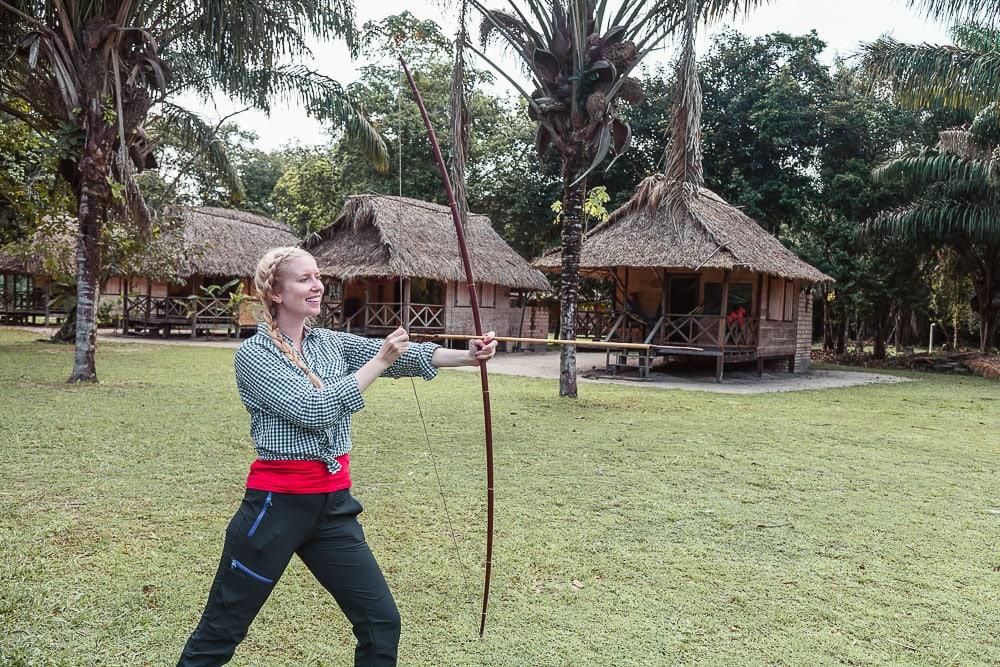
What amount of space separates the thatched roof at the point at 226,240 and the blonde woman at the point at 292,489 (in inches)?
856

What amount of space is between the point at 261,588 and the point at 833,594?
2875 millimetres

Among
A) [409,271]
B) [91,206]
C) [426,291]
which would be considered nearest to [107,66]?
[91,206]

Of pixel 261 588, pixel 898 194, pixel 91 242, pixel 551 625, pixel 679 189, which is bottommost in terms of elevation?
pixel 551 625

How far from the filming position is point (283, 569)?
2328 mm

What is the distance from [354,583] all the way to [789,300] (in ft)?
57.9

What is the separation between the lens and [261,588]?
90.6 inches

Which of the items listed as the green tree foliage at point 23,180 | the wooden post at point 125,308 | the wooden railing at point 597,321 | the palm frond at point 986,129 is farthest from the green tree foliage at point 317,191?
the palm frond at point 986,129

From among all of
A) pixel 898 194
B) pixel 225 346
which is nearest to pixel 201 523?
pixel 225 346

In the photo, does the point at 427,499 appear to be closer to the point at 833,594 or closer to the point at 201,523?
the point at 201,523

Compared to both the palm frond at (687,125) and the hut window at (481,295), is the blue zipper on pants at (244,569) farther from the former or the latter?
the hut window at (481,295)

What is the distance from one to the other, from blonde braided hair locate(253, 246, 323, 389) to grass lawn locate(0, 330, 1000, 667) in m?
1.36

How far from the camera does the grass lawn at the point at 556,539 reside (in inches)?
129

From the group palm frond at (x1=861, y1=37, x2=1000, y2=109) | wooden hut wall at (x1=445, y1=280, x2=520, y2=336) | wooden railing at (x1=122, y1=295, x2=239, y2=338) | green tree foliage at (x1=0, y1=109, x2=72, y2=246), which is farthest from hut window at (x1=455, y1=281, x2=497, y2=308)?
palm frond at (x1=861, y1=37, x2=1000, y2=109)

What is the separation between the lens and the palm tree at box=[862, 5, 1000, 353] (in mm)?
13398
